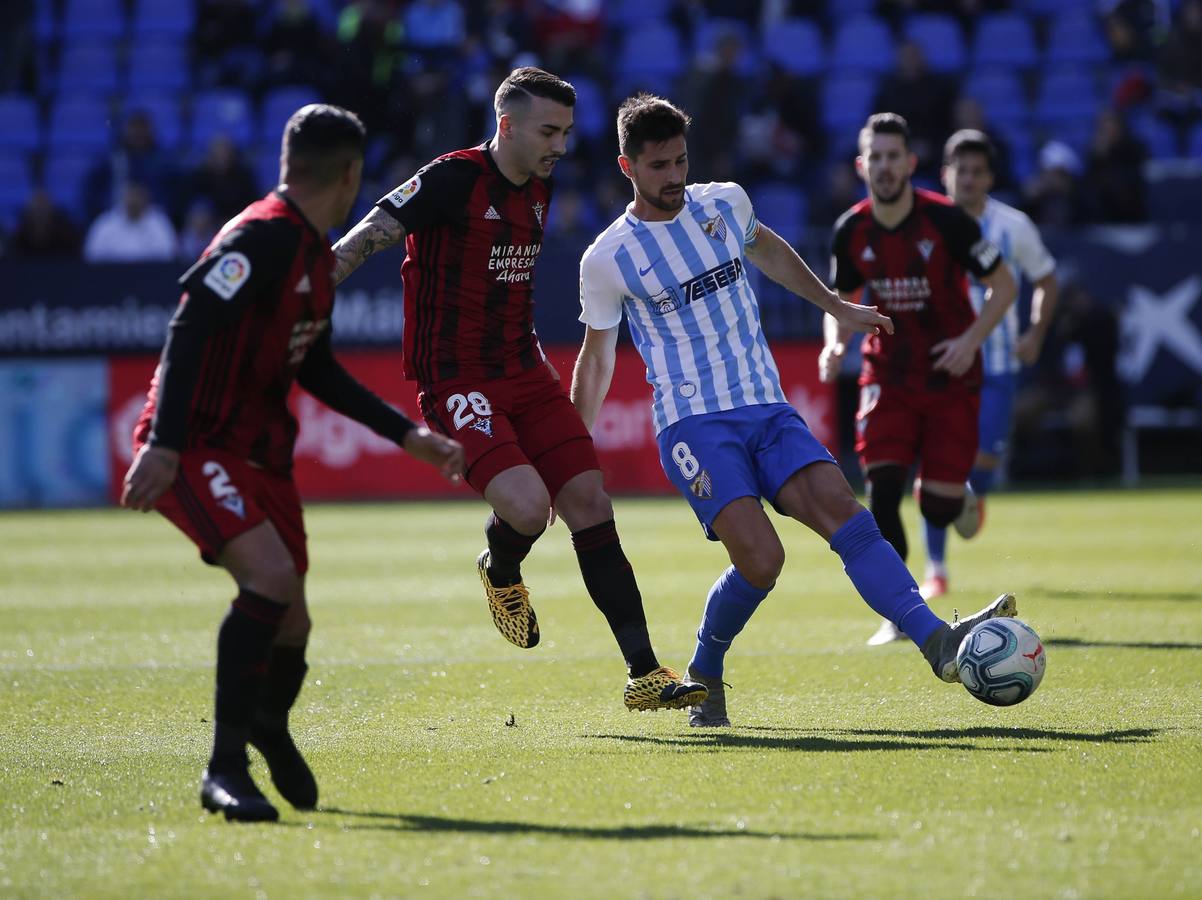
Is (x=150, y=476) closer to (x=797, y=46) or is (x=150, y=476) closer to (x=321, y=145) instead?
(x=321, y=145)

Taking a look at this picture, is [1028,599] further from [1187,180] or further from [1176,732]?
[1187,180]

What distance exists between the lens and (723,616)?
6.34 m

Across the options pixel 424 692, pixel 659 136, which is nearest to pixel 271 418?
pixel 659 136

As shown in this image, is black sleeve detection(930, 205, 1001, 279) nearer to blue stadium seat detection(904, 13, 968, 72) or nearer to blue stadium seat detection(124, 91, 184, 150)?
blue stadium seat detection(904, 13, 968, 72)

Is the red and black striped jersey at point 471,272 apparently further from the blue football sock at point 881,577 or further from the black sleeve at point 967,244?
the black sleeve at point 967,244

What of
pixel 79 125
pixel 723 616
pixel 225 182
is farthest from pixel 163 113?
pixel 723 616

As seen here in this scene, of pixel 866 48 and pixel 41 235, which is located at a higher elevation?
pixel 866 48

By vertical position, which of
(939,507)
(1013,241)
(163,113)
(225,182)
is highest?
(163,113)

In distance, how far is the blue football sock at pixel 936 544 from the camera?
31.9 feet

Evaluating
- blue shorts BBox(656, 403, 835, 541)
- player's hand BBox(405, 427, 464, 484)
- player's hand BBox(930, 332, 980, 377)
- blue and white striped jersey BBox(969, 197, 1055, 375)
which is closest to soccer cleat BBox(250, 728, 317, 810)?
player's hand BBox(405, 427, 464, 484)

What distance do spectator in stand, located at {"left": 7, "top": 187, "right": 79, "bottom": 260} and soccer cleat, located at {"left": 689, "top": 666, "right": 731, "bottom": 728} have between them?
568 inches

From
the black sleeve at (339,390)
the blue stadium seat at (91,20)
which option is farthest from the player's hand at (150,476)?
the blue stadium seat at (91,20)

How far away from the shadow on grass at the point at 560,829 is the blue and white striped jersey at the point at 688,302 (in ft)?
6.81

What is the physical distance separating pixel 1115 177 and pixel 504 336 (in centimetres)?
1369
